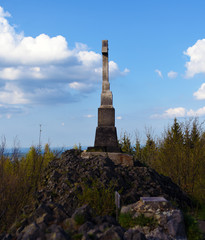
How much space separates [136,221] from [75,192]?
7.98 ft

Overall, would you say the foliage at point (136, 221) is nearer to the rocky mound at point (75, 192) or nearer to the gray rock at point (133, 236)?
the rocky mound at point (75, 192)

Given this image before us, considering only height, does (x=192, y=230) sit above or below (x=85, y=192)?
below

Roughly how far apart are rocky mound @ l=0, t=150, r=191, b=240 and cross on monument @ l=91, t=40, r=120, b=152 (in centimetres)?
112

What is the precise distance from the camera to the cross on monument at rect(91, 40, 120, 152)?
39.4 ft

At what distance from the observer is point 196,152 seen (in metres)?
13.1

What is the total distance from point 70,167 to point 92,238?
5.68 meters

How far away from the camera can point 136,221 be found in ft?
20.4

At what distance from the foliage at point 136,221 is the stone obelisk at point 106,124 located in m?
5.51

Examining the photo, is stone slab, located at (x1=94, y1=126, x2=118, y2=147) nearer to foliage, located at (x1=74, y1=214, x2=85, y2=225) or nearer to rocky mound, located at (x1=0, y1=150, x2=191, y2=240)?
rocky mound, located at (x1=0, y1=150, x2=191, y2=240)

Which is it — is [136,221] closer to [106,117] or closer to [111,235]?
[111,235]

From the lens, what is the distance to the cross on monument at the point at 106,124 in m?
12.0

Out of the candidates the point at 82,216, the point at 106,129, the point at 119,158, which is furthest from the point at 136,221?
the point at 106,129

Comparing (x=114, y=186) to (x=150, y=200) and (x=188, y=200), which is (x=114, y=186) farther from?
(x=188, y=200)

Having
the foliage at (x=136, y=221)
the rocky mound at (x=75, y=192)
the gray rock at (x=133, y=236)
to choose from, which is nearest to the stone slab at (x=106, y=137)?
the rocky mound at (x=75, y=192)
